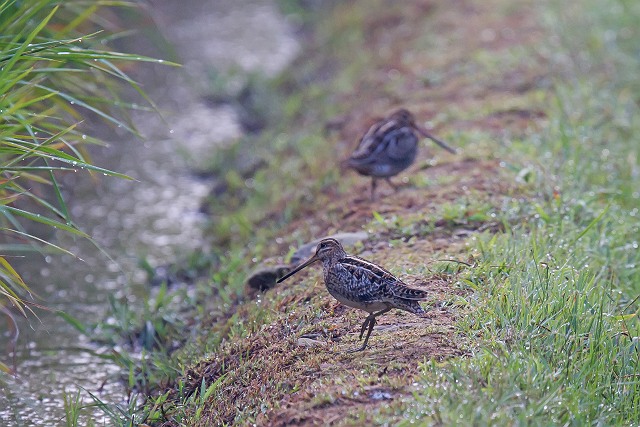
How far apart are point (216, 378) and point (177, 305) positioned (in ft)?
5.32

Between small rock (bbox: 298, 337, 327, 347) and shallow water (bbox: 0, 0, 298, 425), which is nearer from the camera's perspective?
small rock (bbox: 298, 337, 327, 347)

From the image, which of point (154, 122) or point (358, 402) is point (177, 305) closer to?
point (358, 402)

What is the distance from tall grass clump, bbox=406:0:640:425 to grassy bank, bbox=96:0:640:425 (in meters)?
0.01

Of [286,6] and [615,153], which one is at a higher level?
[286,6]

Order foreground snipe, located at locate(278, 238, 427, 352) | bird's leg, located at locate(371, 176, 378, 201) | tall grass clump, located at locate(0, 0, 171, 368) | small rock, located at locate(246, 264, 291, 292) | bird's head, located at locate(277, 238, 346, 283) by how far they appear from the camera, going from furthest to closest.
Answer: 1. bird's leg, located at locate(371, 176, 378, 201)
2. small rock, located at locate(246, 264, 291, 292)
3. bird's head, located at locate(277, 238, 346, 283)
4. tall grass clump, located at locate(0, 0, 171, 368)
5. foreground snipe, located at locate(278, 238, 427, 352)

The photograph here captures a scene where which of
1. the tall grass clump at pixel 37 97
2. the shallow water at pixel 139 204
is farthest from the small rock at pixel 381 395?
the shallow water at pixel 139 204

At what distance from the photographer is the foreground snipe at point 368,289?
4.11 m

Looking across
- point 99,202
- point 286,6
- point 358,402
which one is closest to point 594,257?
point 358,402

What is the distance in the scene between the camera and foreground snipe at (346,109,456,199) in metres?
5.91

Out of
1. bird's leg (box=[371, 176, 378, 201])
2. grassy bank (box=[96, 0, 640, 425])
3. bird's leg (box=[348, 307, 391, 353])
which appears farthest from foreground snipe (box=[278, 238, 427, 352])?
bird's leg (box=[371, 176, 378, 201])

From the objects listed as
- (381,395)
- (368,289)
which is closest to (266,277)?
(368,289)

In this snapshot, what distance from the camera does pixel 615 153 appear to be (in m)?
6.75

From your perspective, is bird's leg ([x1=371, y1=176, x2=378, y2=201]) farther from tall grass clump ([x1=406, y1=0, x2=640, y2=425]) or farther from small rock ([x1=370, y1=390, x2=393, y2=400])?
small rock ([x1=370, y1=390, x2=393, y2=400])

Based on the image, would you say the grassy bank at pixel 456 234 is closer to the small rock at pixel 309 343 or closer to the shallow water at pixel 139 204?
the small rock at pixel 309 343
